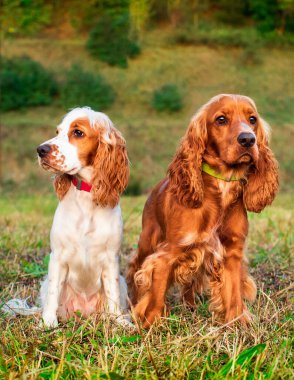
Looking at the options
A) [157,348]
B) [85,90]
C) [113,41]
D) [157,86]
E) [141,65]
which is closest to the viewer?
[157,348]

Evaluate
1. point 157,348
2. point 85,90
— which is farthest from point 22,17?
point 157,348

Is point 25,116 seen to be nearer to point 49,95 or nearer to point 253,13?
point 49,95

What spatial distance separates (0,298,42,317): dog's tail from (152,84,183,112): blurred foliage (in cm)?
2197

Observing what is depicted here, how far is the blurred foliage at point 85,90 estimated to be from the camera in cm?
2559

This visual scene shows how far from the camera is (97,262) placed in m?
3.86

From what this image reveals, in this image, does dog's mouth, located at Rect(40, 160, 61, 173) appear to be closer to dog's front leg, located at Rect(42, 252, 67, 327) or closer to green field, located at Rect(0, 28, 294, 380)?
green field, located at Rect(0, 28, 294, 380)

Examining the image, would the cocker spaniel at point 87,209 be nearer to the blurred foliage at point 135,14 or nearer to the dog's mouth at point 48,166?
the dog's mouth at point 48,166

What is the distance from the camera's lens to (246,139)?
11.2ft

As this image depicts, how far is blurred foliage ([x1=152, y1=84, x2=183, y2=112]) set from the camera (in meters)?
25.7

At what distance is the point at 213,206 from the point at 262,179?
400mm

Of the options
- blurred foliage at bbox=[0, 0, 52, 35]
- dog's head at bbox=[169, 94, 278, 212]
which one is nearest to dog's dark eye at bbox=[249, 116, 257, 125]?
dog's head at bbox=[169, 94, 278, 212]

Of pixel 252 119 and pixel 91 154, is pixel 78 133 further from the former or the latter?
pixel 252 119

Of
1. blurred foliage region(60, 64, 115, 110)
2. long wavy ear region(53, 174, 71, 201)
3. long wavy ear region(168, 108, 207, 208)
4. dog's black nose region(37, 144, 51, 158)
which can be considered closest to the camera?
dog's black nose region(37, 144, 51, 158)

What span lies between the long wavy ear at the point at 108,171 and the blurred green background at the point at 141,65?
16.3 m
